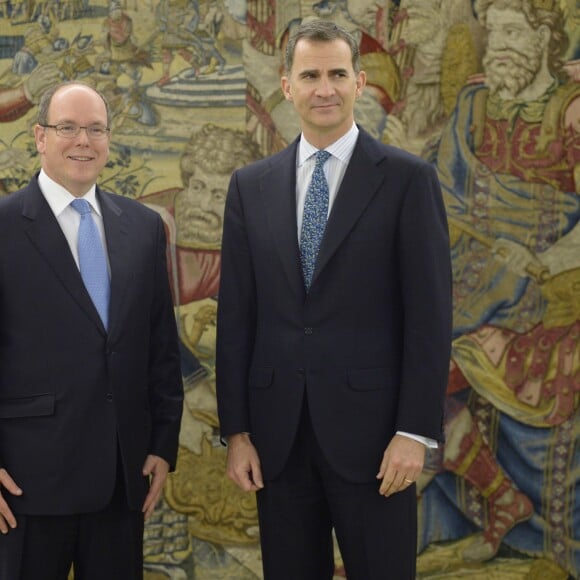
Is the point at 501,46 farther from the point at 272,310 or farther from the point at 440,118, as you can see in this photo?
the point at 272,310

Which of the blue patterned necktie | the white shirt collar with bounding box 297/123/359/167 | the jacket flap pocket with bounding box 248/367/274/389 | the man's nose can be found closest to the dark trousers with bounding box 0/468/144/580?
the jacket flap pocket with bounding box 248/367/274/389

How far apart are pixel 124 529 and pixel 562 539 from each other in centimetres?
217

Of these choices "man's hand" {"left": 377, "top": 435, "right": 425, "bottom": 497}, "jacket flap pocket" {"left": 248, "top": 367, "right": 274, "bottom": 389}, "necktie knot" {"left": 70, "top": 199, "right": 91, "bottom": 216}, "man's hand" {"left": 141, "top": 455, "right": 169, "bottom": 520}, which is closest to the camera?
"man's hand" {"left": 377, "top": 435, "right": 425, "bottom": 497}

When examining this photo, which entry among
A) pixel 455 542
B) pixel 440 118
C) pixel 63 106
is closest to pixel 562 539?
pixel 455 542

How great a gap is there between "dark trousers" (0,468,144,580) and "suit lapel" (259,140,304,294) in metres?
0.82

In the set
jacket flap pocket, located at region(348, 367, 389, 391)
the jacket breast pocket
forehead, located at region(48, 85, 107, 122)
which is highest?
forehead, located at region(48, 85, 107, 122)

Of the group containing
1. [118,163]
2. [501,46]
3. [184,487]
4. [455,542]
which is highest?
[501,46]

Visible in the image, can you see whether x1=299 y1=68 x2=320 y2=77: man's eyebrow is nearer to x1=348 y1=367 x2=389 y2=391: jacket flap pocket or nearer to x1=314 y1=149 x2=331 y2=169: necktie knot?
x1=314 y1=149 x2=331 y2=169: necktie knot

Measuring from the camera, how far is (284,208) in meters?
2.80

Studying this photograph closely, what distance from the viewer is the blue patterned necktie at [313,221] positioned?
108 inches

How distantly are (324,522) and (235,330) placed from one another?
63cm

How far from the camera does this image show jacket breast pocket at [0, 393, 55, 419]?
2707 millimetres

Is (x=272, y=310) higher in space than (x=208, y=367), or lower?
higher

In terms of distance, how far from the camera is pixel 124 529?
282 cm
